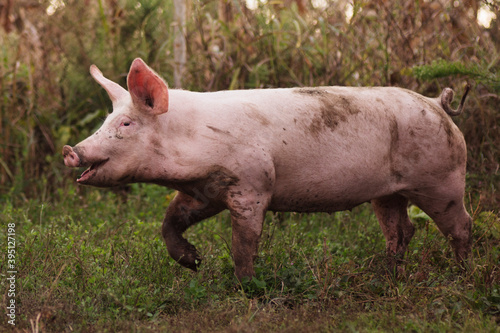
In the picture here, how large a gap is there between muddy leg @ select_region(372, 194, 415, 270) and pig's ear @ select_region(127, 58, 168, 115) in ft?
5.65

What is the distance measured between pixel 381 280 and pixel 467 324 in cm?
90

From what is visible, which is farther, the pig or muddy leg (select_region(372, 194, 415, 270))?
muddy leg (select_region(372, 194, 415, 270))

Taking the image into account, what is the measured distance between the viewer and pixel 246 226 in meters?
3.34

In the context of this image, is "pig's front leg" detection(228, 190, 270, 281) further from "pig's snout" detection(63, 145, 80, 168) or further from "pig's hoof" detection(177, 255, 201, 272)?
"pig's snout" detection(63, 145, 80, 168)

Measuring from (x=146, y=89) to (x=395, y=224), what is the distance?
75.4 inches

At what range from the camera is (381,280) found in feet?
12.0

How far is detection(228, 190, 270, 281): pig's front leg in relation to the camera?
333cm

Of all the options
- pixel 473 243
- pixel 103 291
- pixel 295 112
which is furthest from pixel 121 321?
pixel 473 243

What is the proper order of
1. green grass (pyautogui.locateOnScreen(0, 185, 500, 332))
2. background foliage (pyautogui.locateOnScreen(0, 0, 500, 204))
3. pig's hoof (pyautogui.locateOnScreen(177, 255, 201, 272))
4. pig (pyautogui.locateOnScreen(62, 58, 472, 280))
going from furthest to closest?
background foliage (pyautogui.locateOnScreen(0, 0, 500, 204)), pig's hoof (pyautogui.locateOnScreen(177, 255, 201, 272)), pig (pyautogui.locateOnScreen(62, 58, 472, 280)), green grass (pyautogui.locateOnScreen(0, 185, 500, 332))

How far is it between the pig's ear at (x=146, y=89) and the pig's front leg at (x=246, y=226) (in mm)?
636

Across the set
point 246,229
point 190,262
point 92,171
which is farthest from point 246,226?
point 92,171

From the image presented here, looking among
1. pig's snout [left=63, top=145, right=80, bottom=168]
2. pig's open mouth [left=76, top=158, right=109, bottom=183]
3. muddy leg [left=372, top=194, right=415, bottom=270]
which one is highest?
pig's snout [left=63, top=145, right=80, bottom=168]

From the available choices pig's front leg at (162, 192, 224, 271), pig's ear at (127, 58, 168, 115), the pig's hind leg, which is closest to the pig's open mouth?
pig's ear at (127, 58, 168, 115)

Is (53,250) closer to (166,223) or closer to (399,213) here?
(166,223)
